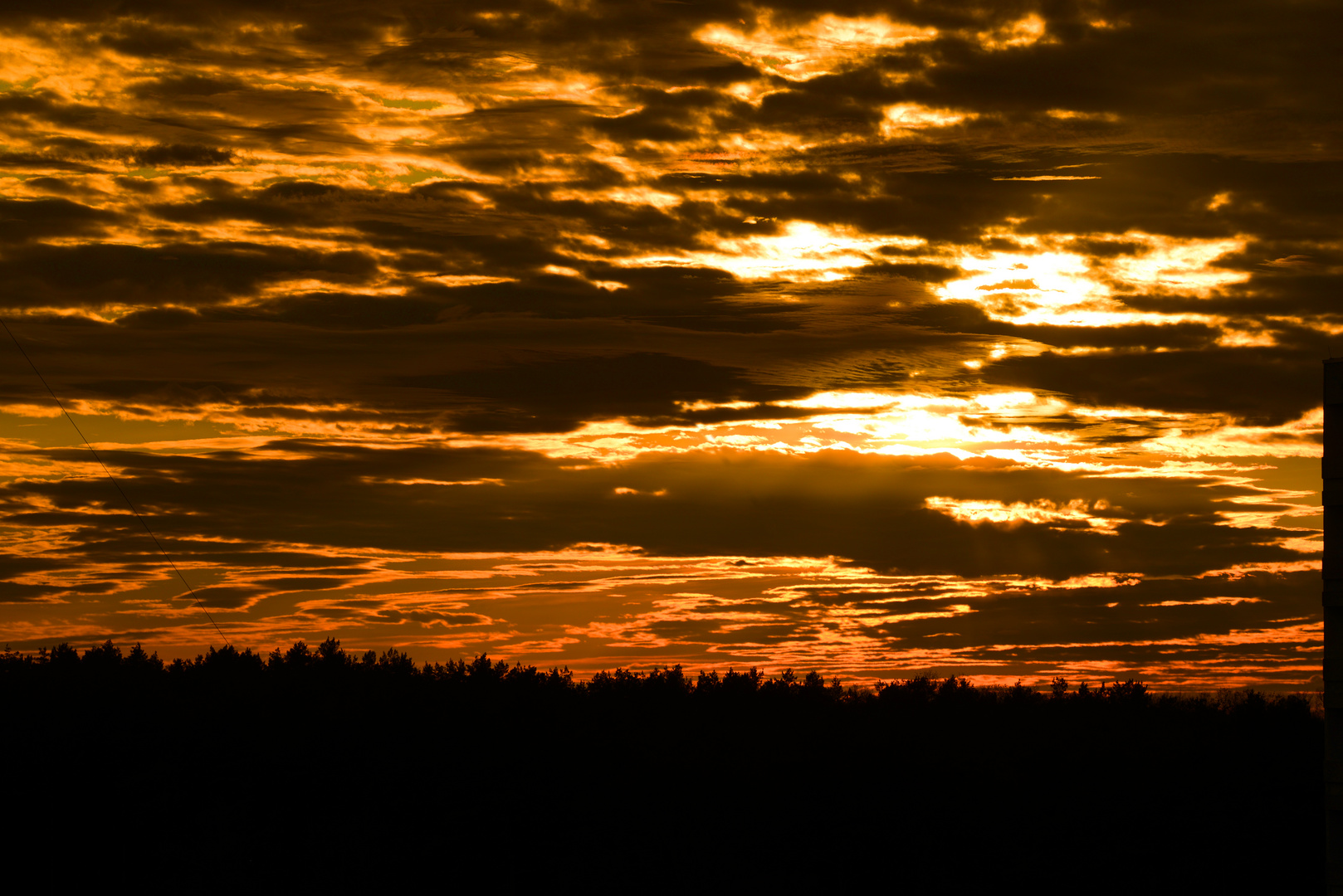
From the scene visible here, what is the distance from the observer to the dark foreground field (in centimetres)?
7038

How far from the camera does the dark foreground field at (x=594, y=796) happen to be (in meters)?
70.4

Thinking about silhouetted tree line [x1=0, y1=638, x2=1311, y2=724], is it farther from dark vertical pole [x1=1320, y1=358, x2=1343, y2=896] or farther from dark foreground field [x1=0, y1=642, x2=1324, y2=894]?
dark vertical pole [x1=1320, y1=358, x2=1343, y2=896]

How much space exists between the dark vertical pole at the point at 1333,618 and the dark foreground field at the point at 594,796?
42323 mm

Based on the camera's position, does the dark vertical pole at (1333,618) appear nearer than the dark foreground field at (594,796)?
Yes

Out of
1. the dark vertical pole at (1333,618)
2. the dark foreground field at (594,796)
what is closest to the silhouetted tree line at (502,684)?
the dark foreground field at (594,796)

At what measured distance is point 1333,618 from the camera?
36.6m

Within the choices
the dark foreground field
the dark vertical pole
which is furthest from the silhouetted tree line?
the dark vertical pole

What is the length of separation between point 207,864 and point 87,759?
514 inches

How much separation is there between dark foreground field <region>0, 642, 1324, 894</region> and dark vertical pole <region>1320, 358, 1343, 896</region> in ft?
139

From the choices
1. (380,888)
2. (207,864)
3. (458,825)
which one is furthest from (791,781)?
(207,864)

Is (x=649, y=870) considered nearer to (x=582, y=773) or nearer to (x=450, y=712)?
(x=582, y=773)

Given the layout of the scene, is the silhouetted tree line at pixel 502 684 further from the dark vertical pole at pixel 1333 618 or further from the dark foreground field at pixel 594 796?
the dark vertical pole at pixel 1333 618

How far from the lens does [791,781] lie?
82.8 meters

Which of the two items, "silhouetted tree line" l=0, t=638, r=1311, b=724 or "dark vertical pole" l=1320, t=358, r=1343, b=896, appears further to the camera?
"silhouetted tree line" l=0, t=638, r=1311, b=724
